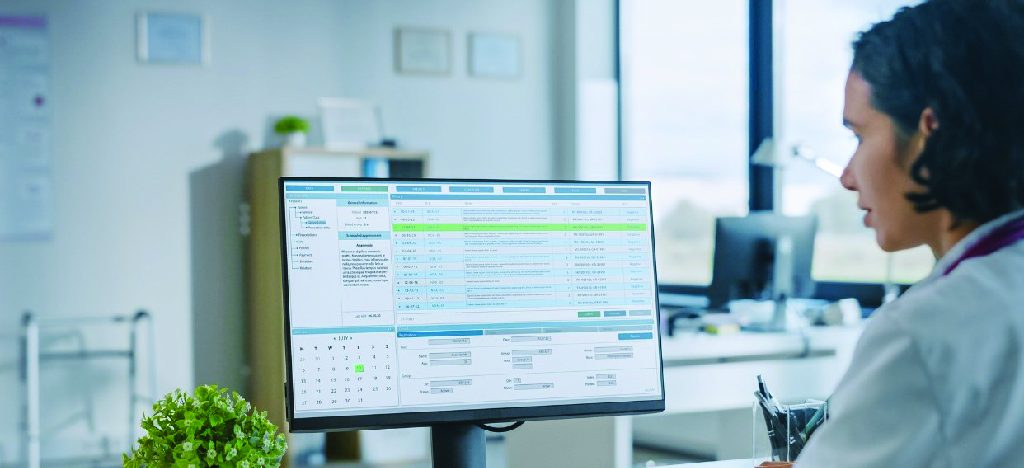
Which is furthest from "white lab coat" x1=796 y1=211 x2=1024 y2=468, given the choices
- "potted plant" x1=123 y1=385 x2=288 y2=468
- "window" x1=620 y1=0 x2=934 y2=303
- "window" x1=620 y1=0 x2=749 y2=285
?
"window" x1=620 y1=0 x2=749 y2=285

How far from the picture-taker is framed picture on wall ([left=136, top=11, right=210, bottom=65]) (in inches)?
188

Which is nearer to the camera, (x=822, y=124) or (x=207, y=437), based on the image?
(x=207, y=437)

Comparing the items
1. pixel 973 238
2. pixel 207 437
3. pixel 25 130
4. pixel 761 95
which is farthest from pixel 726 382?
pixel 25 130

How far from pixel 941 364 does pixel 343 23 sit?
186 inches

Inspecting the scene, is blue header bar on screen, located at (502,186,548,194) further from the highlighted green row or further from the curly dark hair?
the curly dark hair

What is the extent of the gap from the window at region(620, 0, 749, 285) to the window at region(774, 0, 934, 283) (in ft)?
0.87

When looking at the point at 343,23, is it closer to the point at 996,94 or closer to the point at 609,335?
the point at 609,335

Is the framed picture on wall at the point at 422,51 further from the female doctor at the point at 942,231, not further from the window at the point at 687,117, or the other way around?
the female doctor at the point at 942,231

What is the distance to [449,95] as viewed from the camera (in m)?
5.40

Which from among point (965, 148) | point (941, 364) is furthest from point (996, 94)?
point (941, 364)

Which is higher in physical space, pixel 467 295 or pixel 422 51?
pixel 422 51

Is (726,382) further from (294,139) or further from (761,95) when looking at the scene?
(294,139)

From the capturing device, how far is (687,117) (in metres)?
5.67

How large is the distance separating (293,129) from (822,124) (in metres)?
2.56
